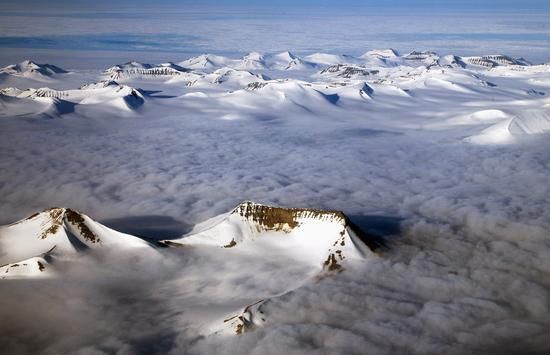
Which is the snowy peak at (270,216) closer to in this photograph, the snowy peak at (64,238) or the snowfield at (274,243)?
the snowfield at (274,243)

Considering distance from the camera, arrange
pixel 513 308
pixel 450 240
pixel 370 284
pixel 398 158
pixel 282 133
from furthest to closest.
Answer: pixel 282 133
pixel 398 158
pixel 450 240
pixel 370 284
pixel 513 308

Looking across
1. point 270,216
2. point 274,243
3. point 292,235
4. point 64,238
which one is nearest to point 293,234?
point 292,235

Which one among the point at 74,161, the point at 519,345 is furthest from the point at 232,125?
the point at 519,345

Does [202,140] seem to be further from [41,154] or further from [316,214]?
[316,214]

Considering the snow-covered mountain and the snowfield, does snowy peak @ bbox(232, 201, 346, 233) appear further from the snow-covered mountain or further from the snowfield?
the snowfield

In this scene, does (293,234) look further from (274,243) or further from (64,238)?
(64,238)

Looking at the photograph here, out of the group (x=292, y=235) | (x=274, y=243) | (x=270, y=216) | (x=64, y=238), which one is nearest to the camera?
(x=64, y=238)

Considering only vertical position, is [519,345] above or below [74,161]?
above

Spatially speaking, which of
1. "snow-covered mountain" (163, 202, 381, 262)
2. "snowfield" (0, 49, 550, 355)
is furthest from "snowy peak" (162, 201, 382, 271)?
"snowfield" (0, 49, 550, 355)
